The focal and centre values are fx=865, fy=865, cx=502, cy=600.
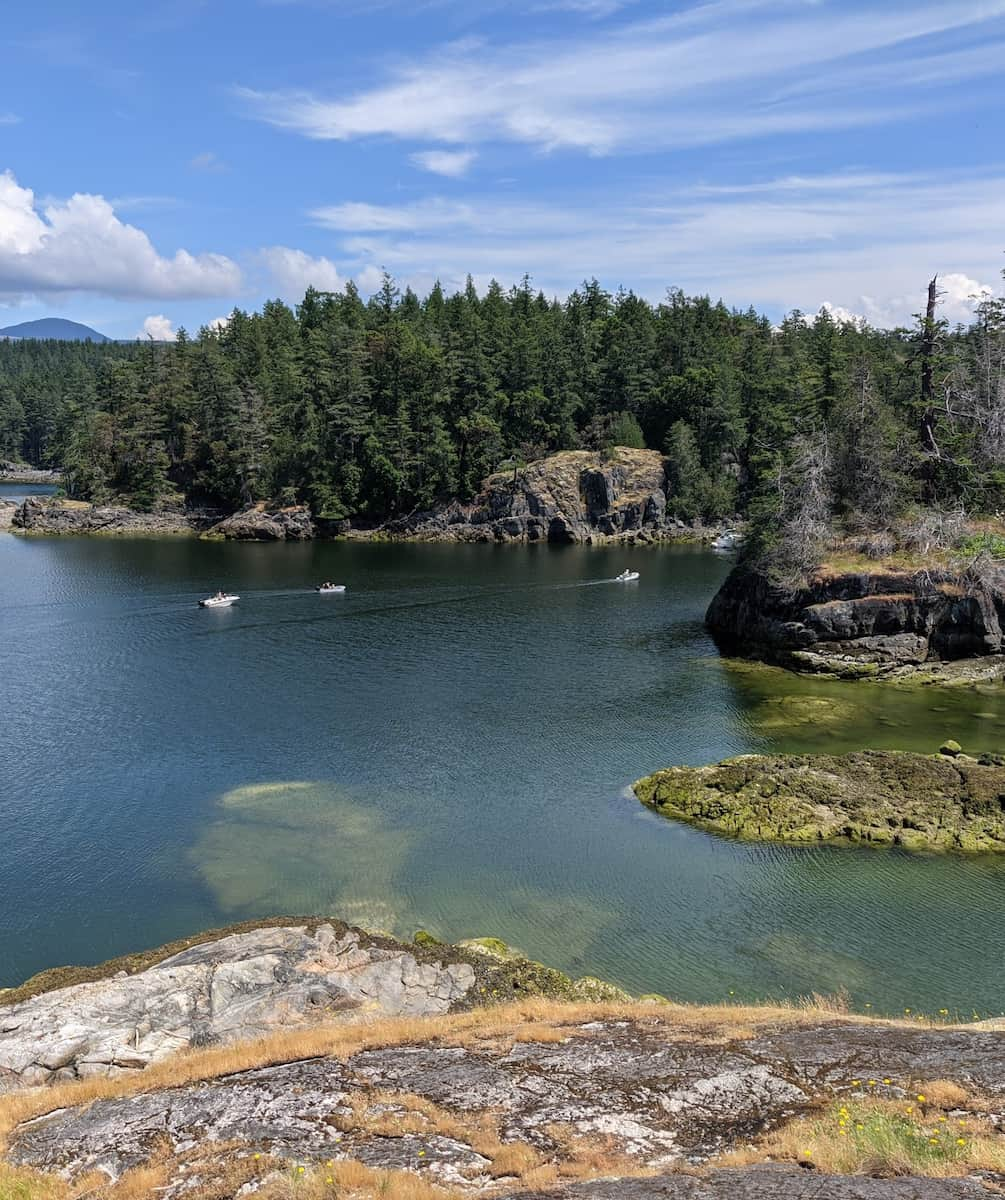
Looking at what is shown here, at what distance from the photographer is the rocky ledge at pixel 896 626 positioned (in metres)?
58.5

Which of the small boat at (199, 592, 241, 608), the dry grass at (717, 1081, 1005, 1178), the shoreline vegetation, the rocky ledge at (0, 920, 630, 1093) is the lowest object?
the rocky ledge at (0, 920, 630, 1093)

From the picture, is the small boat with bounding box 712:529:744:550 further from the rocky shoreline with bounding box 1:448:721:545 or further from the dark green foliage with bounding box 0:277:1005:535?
the dark green foliage with bounding box 0:277:1005:535

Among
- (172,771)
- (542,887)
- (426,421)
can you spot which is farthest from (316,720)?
(426,421)

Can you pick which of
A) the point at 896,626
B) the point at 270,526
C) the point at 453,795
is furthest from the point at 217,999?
the point at 270,526

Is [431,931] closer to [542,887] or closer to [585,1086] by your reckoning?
[542,887]

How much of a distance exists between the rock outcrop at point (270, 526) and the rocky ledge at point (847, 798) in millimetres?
99975

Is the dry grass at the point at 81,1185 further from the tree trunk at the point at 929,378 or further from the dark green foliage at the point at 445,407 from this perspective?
the dark green foliage at the point at 445,407

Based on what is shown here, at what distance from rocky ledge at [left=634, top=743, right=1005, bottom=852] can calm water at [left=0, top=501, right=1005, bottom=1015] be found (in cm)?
135

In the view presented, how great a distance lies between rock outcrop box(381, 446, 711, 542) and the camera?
131m

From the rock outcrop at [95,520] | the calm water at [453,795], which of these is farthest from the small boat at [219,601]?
the rock outcrop at [95,520]

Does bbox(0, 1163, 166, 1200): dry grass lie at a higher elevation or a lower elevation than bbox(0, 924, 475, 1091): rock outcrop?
higher

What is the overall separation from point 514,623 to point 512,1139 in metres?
60.8

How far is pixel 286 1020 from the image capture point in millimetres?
22625

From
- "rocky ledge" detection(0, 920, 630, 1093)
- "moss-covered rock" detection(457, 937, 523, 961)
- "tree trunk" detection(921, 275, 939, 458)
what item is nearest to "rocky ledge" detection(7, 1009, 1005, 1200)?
"rocky ledge" detection(0, 920, 630, 1093)
